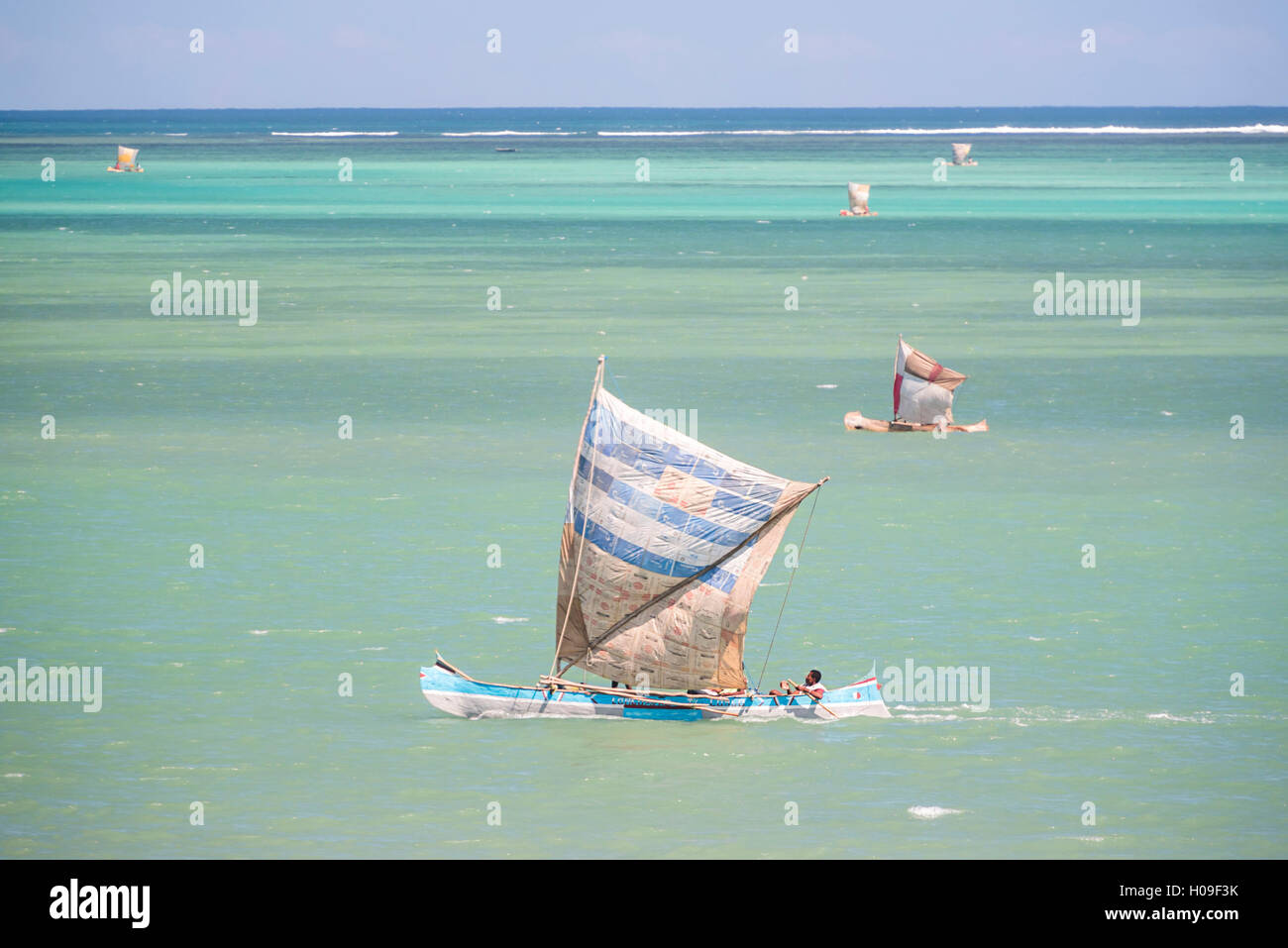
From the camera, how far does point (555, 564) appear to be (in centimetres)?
3416

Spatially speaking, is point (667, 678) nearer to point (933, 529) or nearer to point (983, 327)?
point (933, 529)

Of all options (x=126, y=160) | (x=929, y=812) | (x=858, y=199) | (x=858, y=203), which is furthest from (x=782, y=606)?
(x=126, y=160)

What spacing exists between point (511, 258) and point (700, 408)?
Answer: 137 feet

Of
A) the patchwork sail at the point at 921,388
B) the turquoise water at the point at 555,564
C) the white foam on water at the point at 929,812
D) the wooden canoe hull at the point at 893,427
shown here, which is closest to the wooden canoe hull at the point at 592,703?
the turquoise water at the point at 555,564

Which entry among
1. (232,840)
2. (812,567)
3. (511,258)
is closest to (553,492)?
(812,567)

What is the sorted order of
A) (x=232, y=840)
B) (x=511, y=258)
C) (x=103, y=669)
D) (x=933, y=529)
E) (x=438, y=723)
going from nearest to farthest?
(x=232, y=840) → (x=438, y=723) → (x=103, y=669) → (x=933, y=529) → (x=511, y=258)

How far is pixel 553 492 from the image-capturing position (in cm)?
3938

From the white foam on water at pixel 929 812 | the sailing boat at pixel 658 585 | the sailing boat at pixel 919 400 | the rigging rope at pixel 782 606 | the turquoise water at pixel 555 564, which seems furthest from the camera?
the sailing boat at pixel 919 400

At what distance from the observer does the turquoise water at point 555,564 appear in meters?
23.7

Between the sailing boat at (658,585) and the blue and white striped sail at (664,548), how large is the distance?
0.01m

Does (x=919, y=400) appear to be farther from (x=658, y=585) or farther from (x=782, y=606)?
(x=658, y=585)

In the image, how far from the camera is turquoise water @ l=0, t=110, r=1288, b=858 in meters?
23.7

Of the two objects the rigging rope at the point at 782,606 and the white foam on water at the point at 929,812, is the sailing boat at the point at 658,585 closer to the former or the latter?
the rigging rope at the point at 782,606

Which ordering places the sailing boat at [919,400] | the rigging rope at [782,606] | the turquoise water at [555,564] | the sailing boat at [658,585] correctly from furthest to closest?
1. the sailing boat at [919,400]
2. the rigging rope at [782,606]
3. the sailing boat at [658,585]
4. the turquoise water at [555,564]
